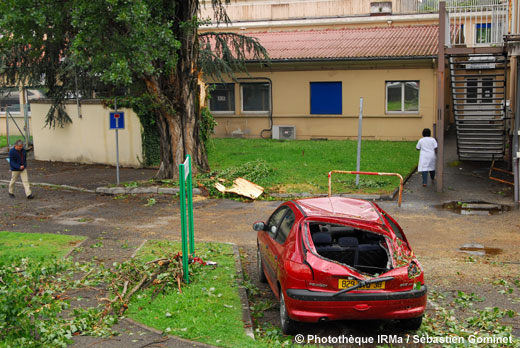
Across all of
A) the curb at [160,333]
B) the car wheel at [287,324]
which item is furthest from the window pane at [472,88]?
the curb at [160,333]

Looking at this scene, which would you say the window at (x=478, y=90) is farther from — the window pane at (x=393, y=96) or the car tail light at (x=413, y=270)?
the car tail light at (x=413, y=270)

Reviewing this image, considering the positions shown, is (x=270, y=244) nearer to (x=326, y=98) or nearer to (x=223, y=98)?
(x=326, y=98)

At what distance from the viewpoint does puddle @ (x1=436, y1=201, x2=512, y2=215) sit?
46.4 feet

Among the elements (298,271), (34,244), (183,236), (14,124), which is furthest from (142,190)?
(14,124)

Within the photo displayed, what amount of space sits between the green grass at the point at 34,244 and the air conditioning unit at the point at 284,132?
57.1 ft

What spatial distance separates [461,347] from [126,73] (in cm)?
1049

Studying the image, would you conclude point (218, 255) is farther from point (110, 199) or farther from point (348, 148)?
point (348, 148)

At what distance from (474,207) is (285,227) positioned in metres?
8.44

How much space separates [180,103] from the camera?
57.6ft

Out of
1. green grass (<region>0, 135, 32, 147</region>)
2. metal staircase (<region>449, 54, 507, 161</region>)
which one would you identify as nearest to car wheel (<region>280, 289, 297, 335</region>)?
metal staircase (<region>449, 54, 507, 161</region>)

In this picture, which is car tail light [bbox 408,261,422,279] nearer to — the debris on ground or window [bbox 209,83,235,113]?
the debris on ground

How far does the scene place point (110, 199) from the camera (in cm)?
1641

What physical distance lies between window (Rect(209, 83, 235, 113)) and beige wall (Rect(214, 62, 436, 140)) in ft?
1.27

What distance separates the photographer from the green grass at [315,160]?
55.1 feet
